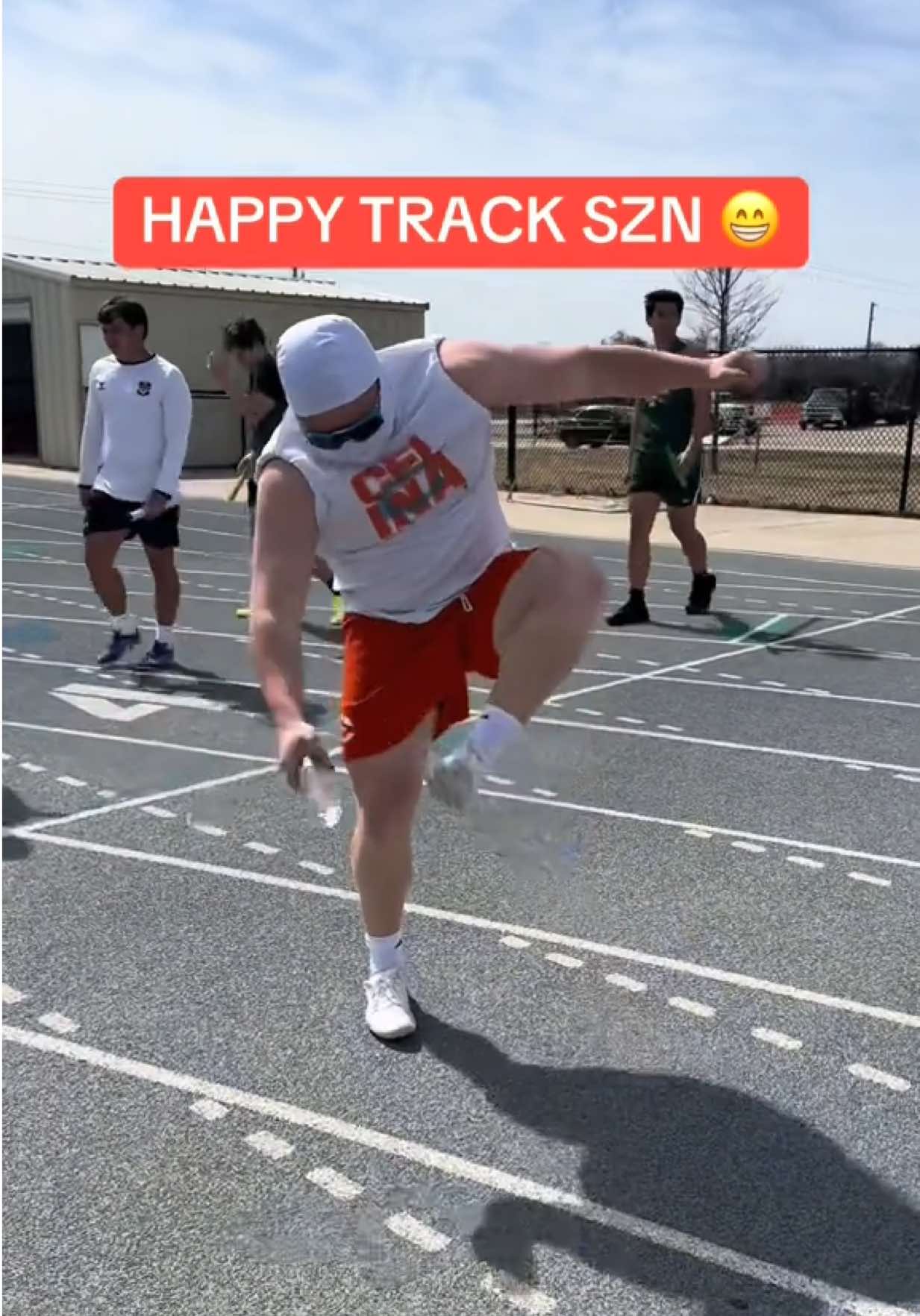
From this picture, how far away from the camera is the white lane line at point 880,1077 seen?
2.79 metres

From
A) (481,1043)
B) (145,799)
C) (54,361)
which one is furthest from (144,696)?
(54,361)

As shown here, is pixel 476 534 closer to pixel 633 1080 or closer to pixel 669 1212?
pixel 633 1080

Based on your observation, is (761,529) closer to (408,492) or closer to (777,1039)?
(777,1039)

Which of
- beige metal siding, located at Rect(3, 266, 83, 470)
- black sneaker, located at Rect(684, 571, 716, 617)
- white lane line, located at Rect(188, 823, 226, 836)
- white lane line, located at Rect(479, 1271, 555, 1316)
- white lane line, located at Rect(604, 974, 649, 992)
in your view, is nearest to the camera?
white lane line, located at Rect(479, 1271, 555, 1316)

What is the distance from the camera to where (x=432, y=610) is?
3004 millimetres

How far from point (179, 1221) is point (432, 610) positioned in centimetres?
139

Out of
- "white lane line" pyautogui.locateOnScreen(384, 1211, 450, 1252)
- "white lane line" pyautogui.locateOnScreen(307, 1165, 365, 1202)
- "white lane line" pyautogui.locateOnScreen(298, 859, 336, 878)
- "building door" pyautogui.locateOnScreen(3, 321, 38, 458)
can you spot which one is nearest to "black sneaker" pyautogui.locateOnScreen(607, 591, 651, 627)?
"white lane line" pyautogui.locateOnScreen(298, 859, 336, 878)

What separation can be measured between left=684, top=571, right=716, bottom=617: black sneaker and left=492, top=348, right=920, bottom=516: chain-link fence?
4.37 m

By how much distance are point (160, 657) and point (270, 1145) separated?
4917 mm

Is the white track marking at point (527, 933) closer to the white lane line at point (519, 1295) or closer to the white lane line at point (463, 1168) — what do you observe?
the white lane line at point (463, 1168)

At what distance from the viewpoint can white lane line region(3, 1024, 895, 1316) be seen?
2197mm

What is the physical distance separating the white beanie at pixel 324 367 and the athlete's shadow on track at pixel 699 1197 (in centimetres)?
150

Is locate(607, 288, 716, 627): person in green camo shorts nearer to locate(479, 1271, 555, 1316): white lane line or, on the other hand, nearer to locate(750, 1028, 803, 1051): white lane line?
locate(750, 1028, 803, 1051): white lane line

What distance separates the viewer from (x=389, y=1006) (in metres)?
3.04
